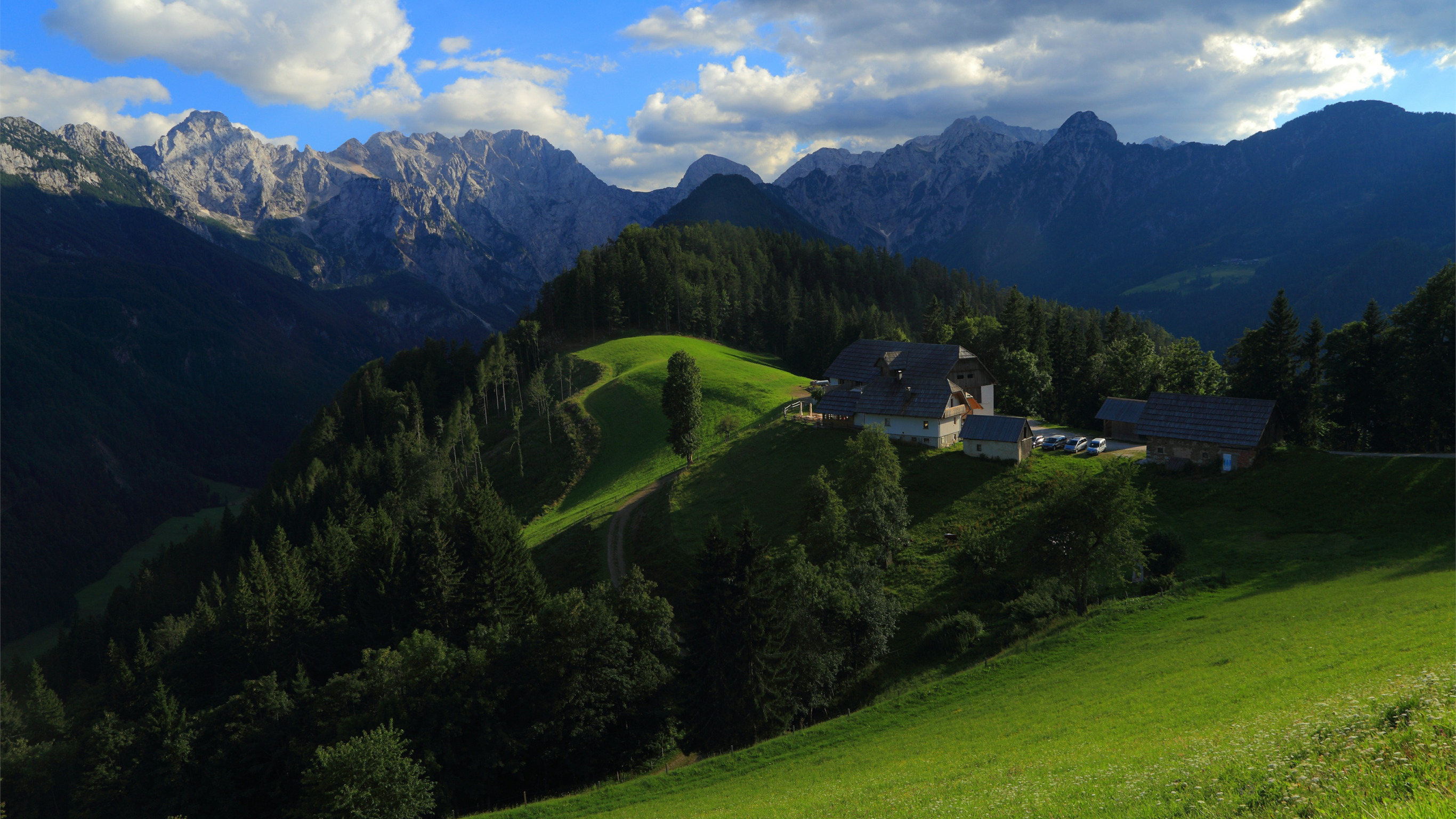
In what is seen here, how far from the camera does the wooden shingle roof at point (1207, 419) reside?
63.7 m

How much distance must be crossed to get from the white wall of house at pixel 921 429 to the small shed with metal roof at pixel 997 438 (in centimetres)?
286

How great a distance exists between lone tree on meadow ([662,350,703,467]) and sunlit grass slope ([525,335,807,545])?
16.9ft

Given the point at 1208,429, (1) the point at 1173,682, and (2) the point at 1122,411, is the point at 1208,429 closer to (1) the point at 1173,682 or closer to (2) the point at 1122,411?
(2) the point at 1122,411

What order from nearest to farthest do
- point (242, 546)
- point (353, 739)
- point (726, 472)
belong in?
point (353, 739) → point (726, 472) → point (242, 546)

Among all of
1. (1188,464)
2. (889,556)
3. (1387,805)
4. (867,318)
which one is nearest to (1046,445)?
(1188,464)

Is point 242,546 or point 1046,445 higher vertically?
point 1046,445

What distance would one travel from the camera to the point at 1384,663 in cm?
2783

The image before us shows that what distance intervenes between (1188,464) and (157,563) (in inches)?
7193

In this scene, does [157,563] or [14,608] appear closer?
[157,563]

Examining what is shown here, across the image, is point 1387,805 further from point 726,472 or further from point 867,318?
point 867,318

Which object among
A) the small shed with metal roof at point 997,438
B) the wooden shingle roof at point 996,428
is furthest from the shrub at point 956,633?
the wooden shingle roof at point 996,428

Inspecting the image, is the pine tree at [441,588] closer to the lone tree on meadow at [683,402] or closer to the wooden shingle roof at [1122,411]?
the lone tree on meadow at [683,402]

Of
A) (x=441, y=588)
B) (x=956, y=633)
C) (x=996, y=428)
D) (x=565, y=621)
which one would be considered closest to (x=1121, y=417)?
(x=996, y=428)

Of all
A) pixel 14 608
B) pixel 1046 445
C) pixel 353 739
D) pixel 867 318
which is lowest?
pixel 14 608
